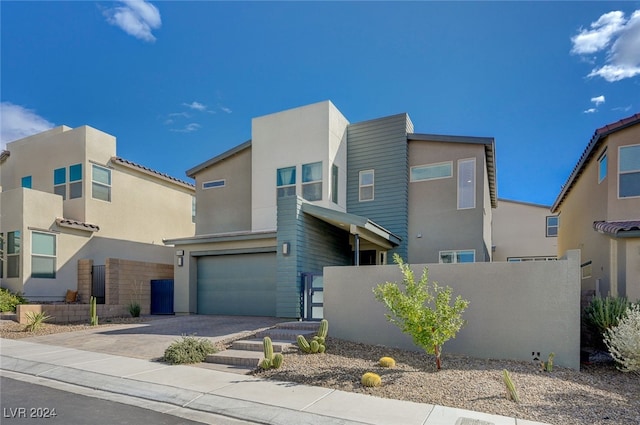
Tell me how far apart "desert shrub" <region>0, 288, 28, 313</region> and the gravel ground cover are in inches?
467

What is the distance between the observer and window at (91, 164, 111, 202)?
18.4 meters

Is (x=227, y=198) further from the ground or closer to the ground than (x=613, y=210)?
further from the ground

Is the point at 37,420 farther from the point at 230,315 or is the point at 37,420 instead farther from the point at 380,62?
the point at 380,62

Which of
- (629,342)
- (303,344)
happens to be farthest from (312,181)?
(629,342)

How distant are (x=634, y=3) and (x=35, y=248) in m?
22.1

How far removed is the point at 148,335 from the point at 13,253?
29.3 ft

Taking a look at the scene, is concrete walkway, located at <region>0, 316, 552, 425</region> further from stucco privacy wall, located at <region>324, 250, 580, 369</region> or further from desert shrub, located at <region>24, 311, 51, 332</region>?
desert shrub, located at <region>24, 311, 51, 332</region>

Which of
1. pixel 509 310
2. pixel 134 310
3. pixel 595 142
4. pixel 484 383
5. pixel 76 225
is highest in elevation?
pixel 595 142

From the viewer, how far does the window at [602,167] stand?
1242 centimetres

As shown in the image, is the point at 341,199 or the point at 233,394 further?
the point at 341,199

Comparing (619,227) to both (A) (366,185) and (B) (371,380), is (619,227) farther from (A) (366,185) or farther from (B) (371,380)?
(A) (366,185)

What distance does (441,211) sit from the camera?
15.0 metres

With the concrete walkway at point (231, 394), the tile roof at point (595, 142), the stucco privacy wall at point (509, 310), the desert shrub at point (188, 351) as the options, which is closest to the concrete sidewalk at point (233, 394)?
the concrete walkway at point (231, 394)

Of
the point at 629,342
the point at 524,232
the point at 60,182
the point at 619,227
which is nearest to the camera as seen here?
the point at 629,342
